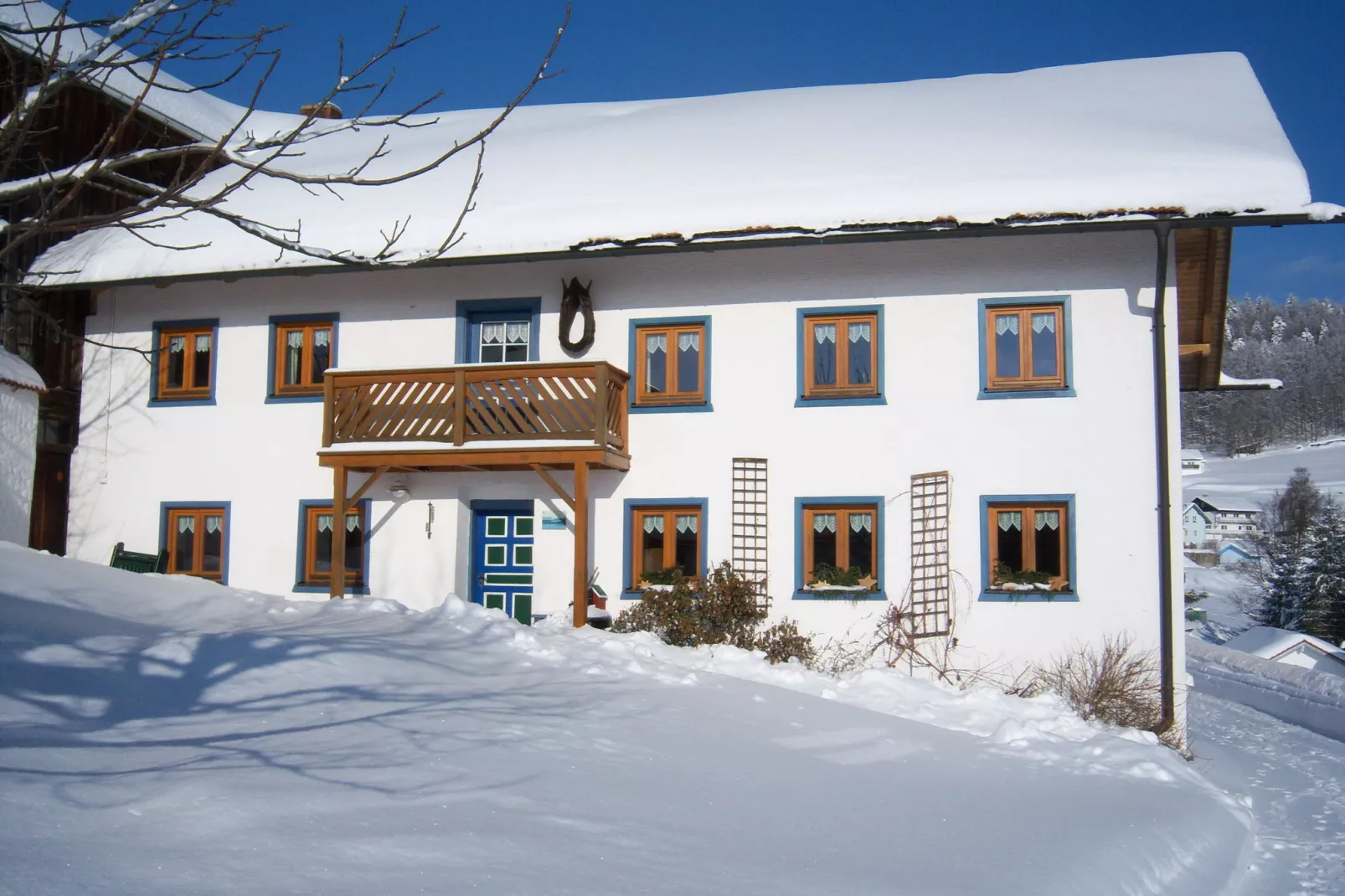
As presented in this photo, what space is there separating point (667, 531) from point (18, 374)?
8.65 m

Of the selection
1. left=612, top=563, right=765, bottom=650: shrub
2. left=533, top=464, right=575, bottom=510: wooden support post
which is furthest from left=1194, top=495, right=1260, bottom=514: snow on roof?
left=533, top=464, right=575, bottom=510: wooden support post

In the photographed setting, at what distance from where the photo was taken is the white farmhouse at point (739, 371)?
13609mm

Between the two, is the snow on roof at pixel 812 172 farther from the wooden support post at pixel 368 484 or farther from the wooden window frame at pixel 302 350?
the wooden support post at pixel 368 484

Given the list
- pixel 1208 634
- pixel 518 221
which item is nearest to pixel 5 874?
pixel 518 221

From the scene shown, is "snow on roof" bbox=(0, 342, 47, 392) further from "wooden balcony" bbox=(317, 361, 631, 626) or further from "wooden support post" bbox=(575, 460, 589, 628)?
"wooden support post" bbox=(575, 460, 589, 628)

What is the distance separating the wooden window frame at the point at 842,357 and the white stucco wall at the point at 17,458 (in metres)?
10.2

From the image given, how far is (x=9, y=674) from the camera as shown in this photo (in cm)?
717

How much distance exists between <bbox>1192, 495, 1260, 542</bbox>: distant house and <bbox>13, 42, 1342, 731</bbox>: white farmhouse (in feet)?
244

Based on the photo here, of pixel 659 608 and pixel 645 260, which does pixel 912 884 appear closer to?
pixel 659 608

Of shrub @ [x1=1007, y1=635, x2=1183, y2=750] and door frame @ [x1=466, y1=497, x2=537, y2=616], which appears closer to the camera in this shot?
shrub @ [x1=1007, y1=635, x2=1183, y2=750]

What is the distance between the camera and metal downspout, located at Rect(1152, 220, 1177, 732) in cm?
1295

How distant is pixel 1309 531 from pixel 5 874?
166ft

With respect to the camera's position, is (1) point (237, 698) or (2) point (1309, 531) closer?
(1) point (237, 698)

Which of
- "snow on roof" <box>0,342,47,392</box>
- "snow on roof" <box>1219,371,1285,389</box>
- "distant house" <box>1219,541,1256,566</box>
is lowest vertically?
"distant house" <box>1219,541,1256,566</box>
